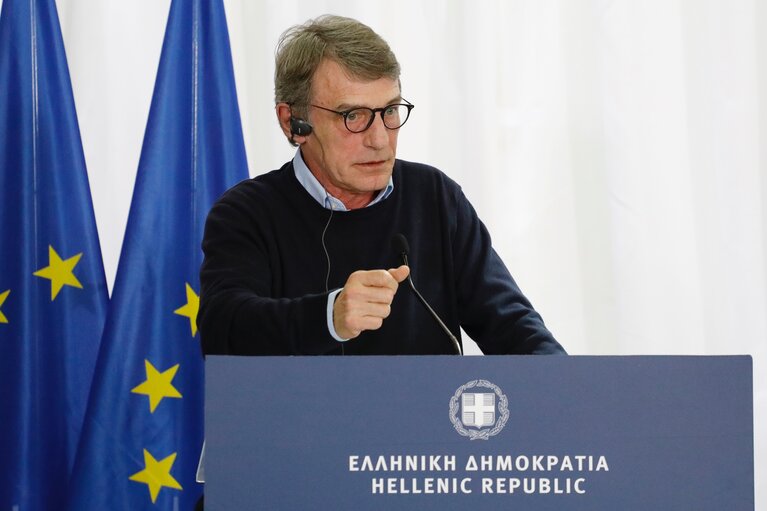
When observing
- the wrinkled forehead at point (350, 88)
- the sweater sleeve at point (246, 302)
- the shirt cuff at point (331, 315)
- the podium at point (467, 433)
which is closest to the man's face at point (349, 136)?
the wrinkled forehead at point (350, 88)

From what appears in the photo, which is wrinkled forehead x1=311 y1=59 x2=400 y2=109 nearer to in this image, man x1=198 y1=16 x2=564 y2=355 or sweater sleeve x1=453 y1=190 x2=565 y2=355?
man x1=198 y1=16 x2=564 y2=355

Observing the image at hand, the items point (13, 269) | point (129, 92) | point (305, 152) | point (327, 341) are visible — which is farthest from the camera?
point (129, 92)

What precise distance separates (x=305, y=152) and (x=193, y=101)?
0.68m

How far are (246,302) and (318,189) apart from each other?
412 millimetres

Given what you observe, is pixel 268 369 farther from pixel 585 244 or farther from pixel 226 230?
pixel 585 244

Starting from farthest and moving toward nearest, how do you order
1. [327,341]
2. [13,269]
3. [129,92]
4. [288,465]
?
[129,92]
[13,269]
[327,341]
[288,465]

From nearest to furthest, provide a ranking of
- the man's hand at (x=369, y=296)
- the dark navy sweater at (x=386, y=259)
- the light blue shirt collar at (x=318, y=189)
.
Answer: the man's hand at (x=369, y=296) < the dark navy sweater at (x=386, y=259) < the light blue shirt collar at (x=318, y=189)

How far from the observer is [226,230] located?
6.56 ft

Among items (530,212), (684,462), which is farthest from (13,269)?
(684,462)

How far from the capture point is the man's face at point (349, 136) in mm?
1989

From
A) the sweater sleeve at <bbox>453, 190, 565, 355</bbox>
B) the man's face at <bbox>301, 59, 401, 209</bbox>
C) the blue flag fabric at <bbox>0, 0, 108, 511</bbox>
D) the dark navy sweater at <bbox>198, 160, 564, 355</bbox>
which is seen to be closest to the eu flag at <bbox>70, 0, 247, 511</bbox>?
the blue flag fabric at <bbox>0, 0, 108, 511</bbox>

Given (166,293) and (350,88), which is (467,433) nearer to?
(350,88)

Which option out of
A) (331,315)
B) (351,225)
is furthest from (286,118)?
(331,315)

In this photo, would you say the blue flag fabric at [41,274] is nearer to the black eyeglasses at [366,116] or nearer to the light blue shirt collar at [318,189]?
the light blue shirt collar at [318,189]
